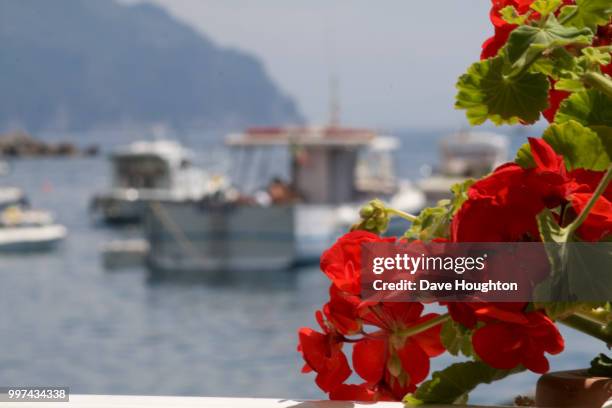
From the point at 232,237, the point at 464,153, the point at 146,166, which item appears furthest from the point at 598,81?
the point at 146,166

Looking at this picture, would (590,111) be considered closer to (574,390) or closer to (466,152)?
(574,390)

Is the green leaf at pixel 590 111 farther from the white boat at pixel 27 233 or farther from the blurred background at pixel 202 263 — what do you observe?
the white boat at pixel 27 233

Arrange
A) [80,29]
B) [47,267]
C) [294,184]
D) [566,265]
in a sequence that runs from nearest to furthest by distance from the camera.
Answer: [566,265]
[294,184]
[47,267]
[80,29]

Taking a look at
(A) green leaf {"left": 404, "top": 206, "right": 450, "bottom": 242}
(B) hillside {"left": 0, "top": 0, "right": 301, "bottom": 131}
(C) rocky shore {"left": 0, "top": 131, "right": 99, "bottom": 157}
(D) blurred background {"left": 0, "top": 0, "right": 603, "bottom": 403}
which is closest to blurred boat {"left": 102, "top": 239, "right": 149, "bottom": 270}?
(D) blurred background {"left": 0, "top": 0, "right": 603, "bottom": 403}

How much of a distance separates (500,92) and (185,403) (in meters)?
0.35

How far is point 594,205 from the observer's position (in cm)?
80

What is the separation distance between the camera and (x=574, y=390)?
34.6 inches

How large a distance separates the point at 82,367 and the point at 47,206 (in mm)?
38855

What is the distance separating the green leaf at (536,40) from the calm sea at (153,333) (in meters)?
14.2

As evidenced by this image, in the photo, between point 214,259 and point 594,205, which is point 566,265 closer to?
point 594,205

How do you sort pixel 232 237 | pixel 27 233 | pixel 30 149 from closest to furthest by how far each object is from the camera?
A: pixel 232 237 → pixel 27 233 → pixel 30 149

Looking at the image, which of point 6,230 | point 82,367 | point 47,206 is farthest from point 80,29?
point 82,367

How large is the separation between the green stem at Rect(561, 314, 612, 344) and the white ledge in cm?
12

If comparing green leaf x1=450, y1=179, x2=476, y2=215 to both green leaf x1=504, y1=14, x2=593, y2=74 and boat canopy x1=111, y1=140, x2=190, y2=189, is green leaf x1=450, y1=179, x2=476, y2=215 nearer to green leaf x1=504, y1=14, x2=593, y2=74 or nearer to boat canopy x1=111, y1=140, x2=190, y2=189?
green leaf x1=504, y1=14, x2=593, y2=74
